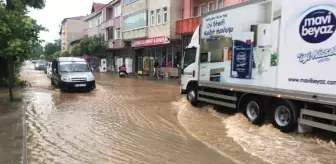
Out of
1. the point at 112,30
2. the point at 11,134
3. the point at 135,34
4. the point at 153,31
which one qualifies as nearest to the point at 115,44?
the point at 112,30

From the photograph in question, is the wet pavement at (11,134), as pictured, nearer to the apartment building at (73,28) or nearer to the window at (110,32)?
the window at (110,32)

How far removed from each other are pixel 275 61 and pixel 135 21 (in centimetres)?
3141

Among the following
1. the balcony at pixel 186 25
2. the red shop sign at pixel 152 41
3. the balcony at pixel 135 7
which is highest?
the balcony at pixel 135 7

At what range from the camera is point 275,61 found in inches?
367

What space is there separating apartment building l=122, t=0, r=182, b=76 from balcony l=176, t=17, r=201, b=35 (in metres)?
1.57

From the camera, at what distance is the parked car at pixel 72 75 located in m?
20.6

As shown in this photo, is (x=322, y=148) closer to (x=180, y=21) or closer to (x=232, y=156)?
(x=232, y=156)

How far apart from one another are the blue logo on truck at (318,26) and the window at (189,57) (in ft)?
20.5

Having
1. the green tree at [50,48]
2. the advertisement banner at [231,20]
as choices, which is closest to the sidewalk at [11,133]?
the advertisement banner at [231,20]

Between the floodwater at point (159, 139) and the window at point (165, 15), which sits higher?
the window at point (165, 15)

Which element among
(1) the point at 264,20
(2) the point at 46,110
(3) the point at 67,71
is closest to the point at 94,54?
(3) the point at 67,71

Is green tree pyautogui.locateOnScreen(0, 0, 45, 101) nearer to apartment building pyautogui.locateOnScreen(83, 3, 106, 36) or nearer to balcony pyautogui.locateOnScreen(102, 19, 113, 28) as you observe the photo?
balcony pyautogui.locateOnScreen(102, 19, 113, 28)

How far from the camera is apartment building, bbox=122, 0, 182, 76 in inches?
1233

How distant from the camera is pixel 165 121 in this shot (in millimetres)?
11398
